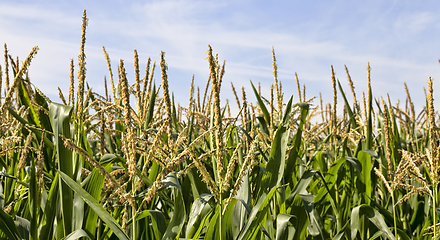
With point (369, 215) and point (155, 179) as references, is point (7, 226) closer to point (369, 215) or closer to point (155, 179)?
point (155, 179)

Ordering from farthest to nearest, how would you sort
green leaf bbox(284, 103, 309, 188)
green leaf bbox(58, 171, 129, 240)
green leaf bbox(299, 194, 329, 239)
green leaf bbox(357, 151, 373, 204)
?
green leaf bbox(357, 151, 373, 204)
green leaf bbox(299, 194, 329, 239)
green leaf bbox(284, 103, 309, 188)
green leaf bbox(58, 171, 129, 240)

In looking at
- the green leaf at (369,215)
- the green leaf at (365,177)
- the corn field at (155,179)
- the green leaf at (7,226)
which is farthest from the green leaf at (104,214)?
the green leaf at (365,177)

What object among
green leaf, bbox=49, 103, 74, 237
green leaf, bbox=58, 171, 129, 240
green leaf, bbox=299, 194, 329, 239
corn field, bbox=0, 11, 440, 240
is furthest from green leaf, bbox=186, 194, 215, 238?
green leaf, bbox=299, 194, 329, 239

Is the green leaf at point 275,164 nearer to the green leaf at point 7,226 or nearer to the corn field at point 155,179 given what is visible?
the corn field at point 155,179

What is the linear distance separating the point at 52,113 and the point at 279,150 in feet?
3.42

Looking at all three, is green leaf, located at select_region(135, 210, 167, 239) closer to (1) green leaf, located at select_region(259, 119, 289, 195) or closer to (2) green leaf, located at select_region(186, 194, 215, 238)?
(2) green leaf, located at select_region(186, 194, 215, 238)

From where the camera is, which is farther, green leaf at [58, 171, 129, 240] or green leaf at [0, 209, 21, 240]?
green leaf at [0, 209, 21, 240]

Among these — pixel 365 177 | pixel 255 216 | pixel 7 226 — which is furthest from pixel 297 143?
pixel 7 226

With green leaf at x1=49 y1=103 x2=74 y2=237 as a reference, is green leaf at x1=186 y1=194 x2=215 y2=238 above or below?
below

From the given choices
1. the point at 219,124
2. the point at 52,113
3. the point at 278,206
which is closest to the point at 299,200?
the point at 278,206

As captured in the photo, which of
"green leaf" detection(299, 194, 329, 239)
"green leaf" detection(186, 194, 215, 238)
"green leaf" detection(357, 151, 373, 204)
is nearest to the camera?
"green leaf" detection(186, 194, 215, 238)

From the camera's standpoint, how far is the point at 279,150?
1602 millimetres

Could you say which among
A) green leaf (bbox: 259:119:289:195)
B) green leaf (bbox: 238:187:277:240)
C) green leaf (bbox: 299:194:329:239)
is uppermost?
green leaf (bbox: 259:119:289:195)

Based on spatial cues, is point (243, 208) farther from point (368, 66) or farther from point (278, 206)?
point (368, 66)
